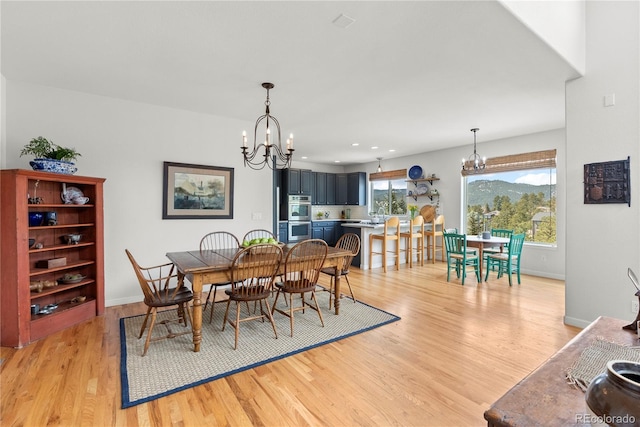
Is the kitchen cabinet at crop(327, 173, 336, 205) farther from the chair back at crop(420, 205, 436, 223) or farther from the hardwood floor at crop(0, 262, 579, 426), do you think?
the hardwood floor at crop(0, 262, 579, 426)

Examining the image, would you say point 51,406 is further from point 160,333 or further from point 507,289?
point 507,289

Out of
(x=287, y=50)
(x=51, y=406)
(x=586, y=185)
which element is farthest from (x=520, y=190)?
(x=51, y=406)

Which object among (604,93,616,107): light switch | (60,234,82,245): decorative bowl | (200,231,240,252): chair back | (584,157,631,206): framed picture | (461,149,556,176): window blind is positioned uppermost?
(604,93,616,107): light switch

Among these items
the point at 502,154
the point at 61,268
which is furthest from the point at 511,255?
the point at 61,268

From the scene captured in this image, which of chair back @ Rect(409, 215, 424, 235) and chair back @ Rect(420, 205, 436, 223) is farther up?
chair back @ Rect(420, 205, 436, 223)

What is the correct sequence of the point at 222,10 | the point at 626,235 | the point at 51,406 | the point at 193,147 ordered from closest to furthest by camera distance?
the point at 51,406
the point at 222,10
the point at 626,235
the point at 193,147

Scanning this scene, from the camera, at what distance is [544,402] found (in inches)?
27.0

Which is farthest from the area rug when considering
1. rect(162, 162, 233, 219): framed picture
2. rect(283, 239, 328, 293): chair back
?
rect(162, 162, 233, 219): framed picture

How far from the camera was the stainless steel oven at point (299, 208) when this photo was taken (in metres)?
7.34

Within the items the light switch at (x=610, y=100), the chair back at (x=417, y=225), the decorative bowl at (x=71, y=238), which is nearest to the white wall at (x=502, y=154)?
the chair back at (x=417, y=225)

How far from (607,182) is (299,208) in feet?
18.6

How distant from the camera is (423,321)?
329 cm

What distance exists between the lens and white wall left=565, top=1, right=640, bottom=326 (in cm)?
277

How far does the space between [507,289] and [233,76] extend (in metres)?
4.76
